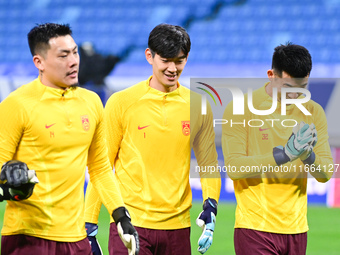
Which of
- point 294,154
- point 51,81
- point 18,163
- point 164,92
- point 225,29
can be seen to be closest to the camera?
point 18,163

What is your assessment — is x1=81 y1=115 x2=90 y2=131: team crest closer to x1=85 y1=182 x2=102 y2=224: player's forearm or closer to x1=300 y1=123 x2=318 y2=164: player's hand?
x1=85 y1=182 x2=102 y2=224: player's forearm

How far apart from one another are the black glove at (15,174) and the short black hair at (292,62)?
2124mm

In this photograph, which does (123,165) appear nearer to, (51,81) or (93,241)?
(93,241)

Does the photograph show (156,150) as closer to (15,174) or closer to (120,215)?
(120,215)

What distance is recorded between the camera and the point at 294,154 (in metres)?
4.44

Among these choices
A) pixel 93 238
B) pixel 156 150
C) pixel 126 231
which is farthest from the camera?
pixel 93 238

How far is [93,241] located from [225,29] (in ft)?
38.6

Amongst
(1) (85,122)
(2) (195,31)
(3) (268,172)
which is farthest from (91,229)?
(2) (195,31)

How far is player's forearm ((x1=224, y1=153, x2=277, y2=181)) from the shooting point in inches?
178

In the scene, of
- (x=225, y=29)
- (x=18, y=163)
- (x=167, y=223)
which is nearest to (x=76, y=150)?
A: (x=18, y=163)

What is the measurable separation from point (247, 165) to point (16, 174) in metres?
1.79

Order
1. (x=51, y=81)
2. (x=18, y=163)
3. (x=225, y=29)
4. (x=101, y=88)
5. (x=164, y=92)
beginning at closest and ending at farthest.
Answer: (x=18, y=163) < (x=51, y=81) < (x=164, y=92) < (x=101, y=88) < (x=225, y=29)

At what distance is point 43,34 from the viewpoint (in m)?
3.84

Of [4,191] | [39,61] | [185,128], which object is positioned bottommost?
[4,191]
